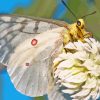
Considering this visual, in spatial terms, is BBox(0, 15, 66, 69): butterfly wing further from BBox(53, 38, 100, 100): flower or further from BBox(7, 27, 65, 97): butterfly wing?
BBox(53, 38, 100, 100): flower

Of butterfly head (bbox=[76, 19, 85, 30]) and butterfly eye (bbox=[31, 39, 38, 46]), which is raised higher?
butterfly head (bbox=[76, 19, 85, 30])

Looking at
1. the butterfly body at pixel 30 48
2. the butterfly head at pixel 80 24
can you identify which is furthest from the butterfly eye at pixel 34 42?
the butterfly head at pixel 80 24

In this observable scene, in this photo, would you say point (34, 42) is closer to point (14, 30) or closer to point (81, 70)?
point (14, 30)

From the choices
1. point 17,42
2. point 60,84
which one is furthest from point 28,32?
point 60,84

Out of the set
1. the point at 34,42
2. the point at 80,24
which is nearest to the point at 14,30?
the point at 34,42

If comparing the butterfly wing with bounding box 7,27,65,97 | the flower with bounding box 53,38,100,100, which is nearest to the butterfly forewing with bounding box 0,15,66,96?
the butterfly wing with bounding box 7,27,65,97

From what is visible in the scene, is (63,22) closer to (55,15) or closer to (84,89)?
(55,15)
